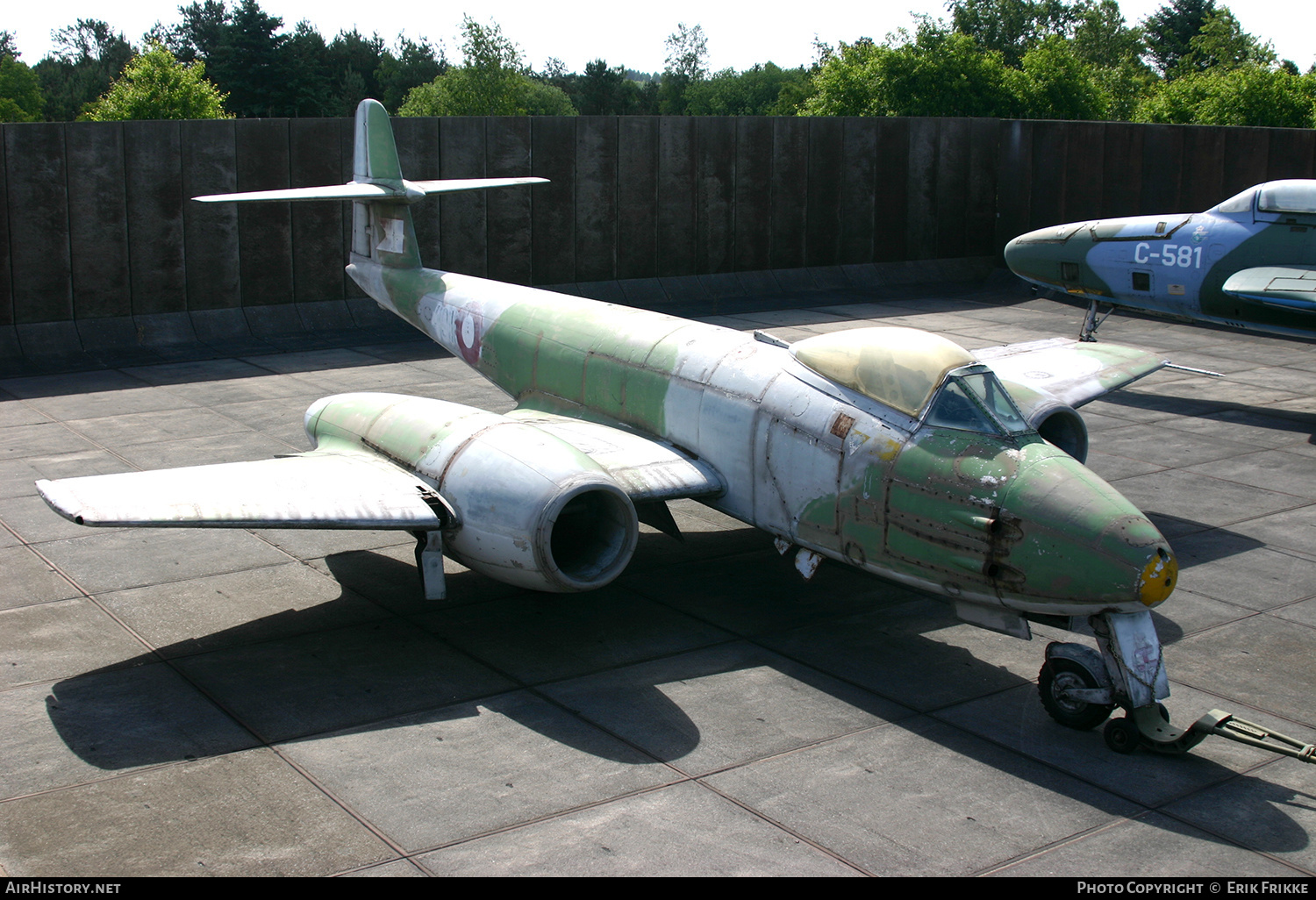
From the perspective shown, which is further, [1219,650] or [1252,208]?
[1252,208]

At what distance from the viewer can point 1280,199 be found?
17328 mm

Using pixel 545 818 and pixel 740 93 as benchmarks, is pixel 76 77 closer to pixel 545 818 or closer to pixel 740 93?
pixel 740 93

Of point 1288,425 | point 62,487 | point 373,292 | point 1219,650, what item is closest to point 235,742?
point 62,487

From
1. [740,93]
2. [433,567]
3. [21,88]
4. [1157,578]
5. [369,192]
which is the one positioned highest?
[740,93]

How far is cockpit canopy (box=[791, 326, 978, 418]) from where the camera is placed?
843 cm

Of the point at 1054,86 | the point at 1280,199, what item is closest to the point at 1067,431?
the point at 1280,199

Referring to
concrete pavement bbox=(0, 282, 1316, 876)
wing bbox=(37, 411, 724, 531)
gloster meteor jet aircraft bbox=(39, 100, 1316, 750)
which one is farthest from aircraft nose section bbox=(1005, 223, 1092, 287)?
wing bbox=(37, 411, 724, 531)

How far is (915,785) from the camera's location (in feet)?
22.6

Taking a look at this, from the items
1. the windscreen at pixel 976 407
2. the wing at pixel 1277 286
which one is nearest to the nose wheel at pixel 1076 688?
the windscreen at pixel 976 407

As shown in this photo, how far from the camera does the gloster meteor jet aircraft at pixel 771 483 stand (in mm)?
7543

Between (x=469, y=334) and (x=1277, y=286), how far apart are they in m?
11.5

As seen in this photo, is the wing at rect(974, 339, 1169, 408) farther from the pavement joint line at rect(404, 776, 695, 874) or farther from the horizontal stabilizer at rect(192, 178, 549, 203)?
the horizontal stabilizer at rect(192, 178, 549, 203)
